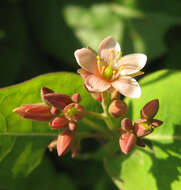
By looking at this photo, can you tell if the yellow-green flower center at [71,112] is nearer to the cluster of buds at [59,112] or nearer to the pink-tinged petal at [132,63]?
the cluster of buds at [59,112]

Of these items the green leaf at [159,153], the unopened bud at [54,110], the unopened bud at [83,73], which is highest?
the unopened bud at [83,73]

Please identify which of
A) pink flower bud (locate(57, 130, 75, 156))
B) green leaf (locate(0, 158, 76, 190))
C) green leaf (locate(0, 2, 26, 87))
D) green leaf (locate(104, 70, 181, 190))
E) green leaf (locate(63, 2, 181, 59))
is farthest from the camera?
green leaf (locate(63, 2, 181, 59))

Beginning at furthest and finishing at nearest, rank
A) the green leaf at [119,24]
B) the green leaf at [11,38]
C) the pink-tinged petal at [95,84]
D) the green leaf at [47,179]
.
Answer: the green leaf at [119,24]
the green leaf at [11,38]
the green leaf at [47,179]
the pink-tinged petal at [95,84]

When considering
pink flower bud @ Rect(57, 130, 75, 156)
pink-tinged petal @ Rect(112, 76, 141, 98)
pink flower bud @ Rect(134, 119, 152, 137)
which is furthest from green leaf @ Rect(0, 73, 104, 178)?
pink flower bud @ Rect(134, 119, 152, 137)

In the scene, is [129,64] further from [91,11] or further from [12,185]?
[91,11]

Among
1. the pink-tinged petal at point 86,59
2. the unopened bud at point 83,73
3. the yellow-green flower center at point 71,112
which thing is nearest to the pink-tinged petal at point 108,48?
the pink-tinged petal at point 86,59

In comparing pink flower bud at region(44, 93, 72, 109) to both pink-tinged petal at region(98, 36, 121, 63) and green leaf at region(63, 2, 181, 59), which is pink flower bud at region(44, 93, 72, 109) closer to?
pink-tinged petal at region(98, 36, 121, 63)
